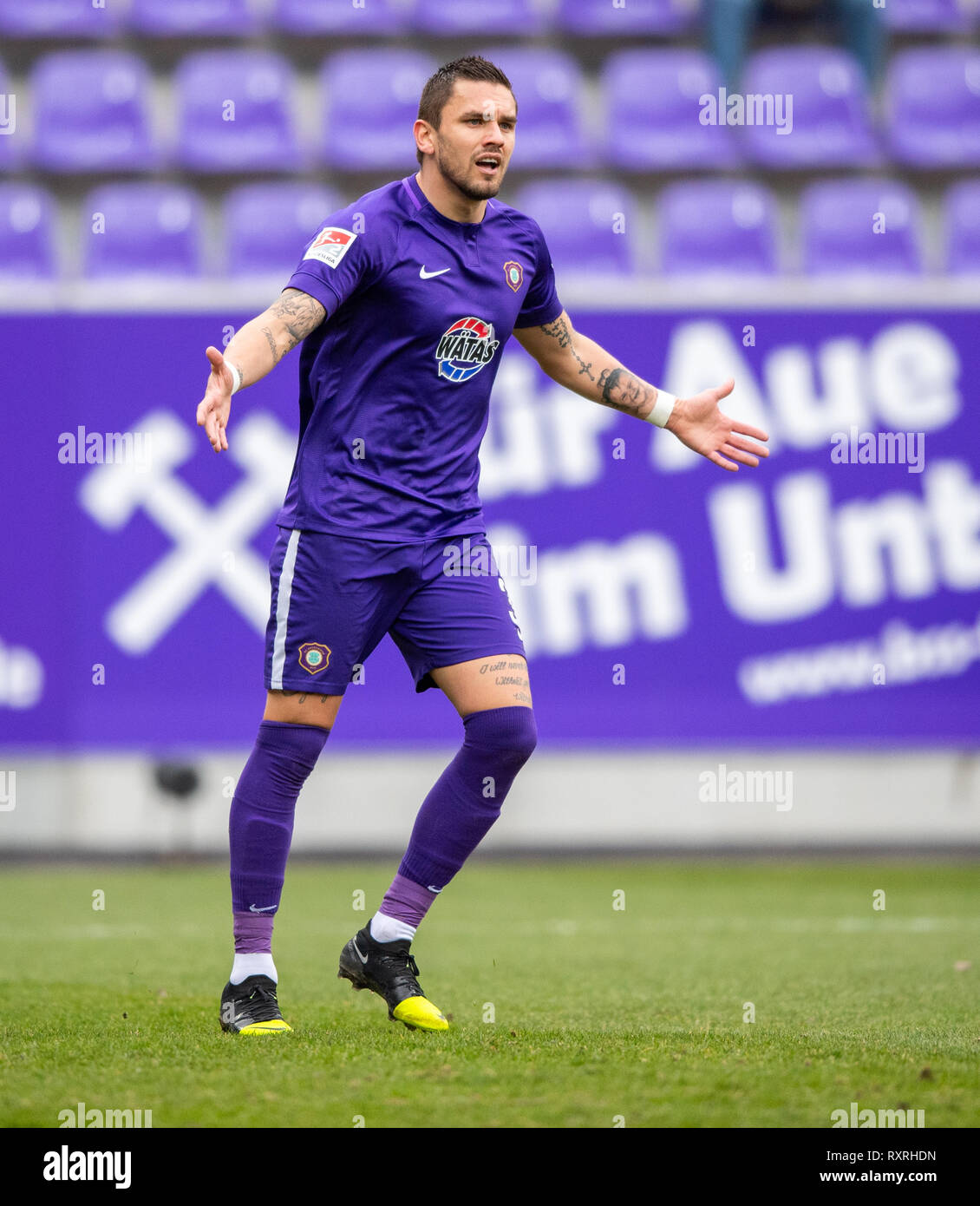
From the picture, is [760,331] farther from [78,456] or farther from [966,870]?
[78,456]

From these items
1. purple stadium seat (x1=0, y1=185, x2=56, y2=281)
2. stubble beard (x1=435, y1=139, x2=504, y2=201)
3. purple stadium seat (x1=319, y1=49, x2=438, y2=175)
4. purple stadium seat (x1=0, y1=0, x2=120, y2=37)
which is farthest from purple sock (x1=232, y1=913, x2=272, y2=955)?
purple stadium seat (x1=0, y1=0, x2=120, y2=37)

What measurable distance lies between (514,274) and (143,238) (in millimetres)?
5935

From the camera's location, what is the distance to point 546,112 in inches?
386

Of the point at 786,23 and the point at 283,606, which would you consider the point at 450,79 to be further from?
the point at 786,23

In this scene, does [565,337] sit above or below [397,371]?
above

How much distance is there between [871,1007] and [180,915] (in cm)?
323

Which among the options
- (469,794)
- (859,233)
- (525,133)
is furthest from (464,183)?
(525,133)

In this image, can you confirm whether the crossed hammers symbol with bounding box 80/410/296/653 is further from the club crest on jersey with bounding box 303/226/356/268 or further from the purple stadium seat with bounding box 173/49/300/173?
the club crest on jersey with bounding box 303/226/356/268

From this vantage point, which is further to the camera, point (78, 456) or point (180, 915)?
point (78, 456)

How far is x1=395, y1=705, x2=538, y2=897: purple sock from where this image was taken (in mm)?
3502

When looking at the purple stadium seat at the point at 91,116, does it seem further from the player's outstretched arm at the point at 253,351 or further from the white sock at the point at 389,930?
the white sock at the point at 389,930

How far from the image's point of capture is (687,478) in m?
8.27

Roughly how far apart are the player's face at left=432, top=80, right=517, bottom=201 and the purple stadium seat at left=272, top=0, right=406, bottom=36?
294 inches

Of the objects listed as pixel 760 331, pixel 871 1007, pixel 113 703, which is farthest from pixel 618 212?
pixel 871 1007
